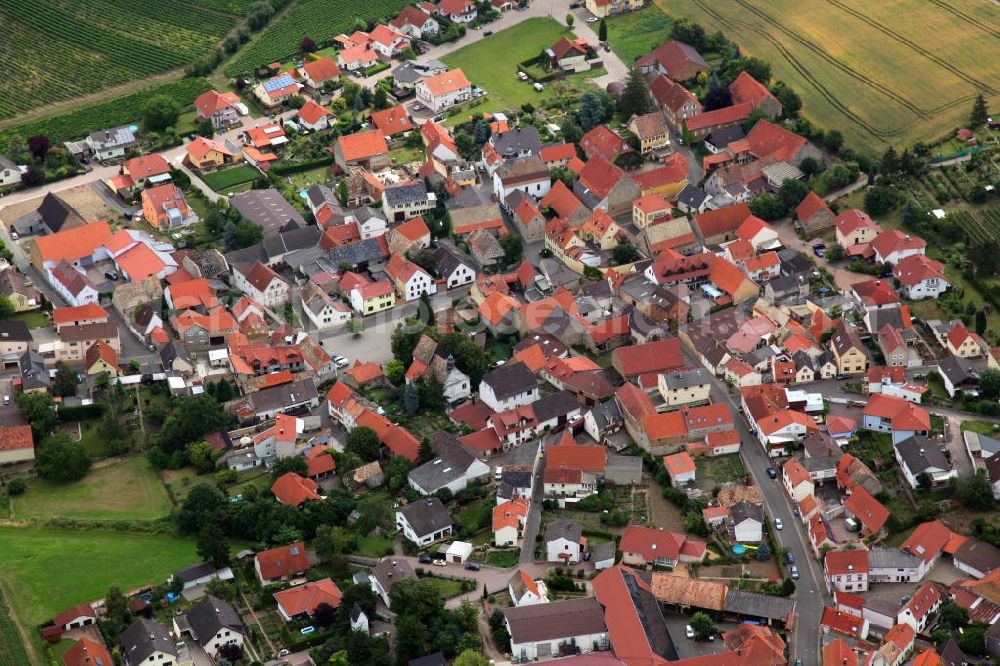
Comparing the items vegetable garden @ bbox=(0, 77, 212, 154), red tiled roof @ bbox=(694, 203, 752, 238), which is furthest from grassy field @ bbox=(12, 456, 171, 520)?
vegetable garden @ bbox=(0, 77, 212, 154)

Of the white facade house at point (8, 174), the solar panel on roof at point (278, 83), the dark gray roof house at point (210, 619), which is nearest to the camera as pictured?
the dark gray roof house at point (210, 619)

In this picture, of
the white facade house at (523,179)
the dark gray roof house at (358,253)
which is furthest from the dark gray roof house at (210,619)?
the white facade house at (523,179)

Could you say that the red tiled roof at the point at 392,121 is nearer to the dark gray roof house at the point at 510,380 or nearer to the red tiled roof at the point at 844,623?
the dark gray roof house at the point at 510,380

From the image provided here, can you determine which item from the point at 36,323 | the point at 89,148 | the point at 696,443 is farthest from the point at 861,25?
the point at 36,323

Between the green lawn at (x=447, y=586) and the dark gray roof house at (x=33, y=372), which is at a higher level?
the dark gray roof house at (x=33, y=372)

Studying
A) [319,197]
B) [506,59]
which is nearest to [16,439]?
[319,197]

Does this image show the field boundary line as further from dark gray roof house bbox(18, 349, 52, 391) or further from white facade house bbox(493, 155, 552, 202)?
dark gray roof house bbox(18, 349, 52, 391)

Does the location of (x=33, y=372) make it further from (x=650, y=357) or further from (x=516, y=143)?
(x=516, y=143)
